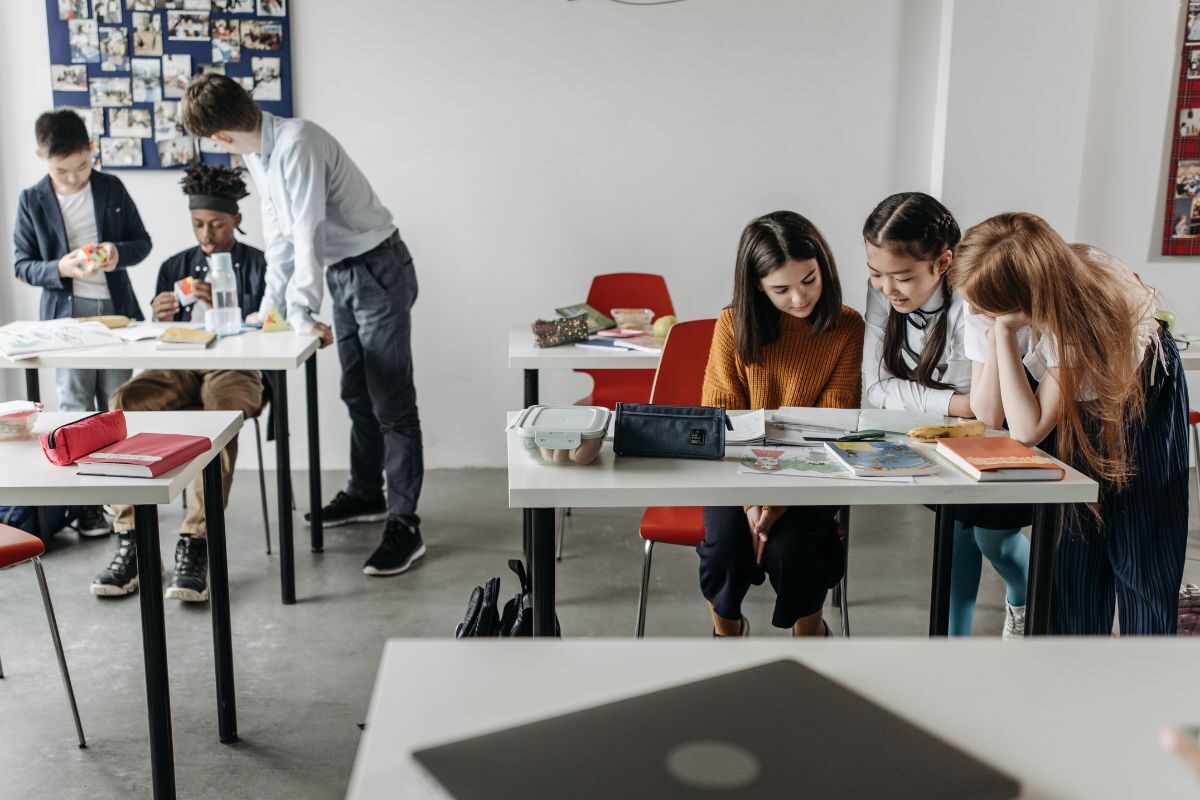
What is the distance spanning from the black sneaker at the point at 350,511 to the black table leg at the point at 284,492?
687mm

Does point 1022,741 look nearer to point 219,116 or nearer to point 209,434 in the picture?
point 209,434

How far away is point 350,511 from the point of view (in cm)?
377

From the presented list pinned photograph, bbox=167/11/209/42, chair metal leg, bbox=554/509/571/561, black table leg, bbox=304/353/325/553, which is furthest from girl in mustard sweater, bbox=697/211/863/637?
pinned photograph, bbox=167/11/209/42

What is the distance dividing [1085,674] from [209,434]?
174cm

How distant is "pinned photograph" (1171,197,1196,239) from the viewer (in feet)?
14.3

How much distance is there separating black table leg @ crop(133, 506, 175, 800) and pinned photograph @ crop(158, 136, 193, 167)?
2847 millimetres

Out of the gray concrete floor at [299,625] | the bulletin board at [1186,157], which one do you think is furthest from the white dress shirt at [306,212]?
the bulletin board at [1186,157]

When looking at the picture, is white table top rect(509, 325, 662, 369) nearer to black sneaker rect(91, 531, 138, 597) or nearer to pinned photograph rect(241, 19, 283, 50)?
black sneaker rect(91, 531, 138, 597)

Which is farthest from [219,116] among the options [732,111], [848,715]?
[848,715]

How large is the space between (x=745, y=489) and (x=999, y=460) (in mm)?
451

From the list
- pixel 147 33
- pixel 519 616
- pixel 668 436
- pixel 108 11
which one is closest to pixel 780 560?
pixel 668 436

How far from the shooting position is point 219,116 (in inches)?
119

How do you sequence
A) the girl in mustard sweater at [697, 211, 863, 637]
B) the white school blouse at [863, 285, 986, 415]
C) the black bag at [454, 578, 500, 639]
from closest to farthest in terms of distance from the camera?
the black bag at [454, 578, 500, 639], the girl in mustard sweater at [697, 211, 863, 637], the white school blouse at [863, 285, 986, 415]

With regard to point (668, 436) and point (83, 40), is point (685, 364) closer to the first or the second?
point (668, 436)
